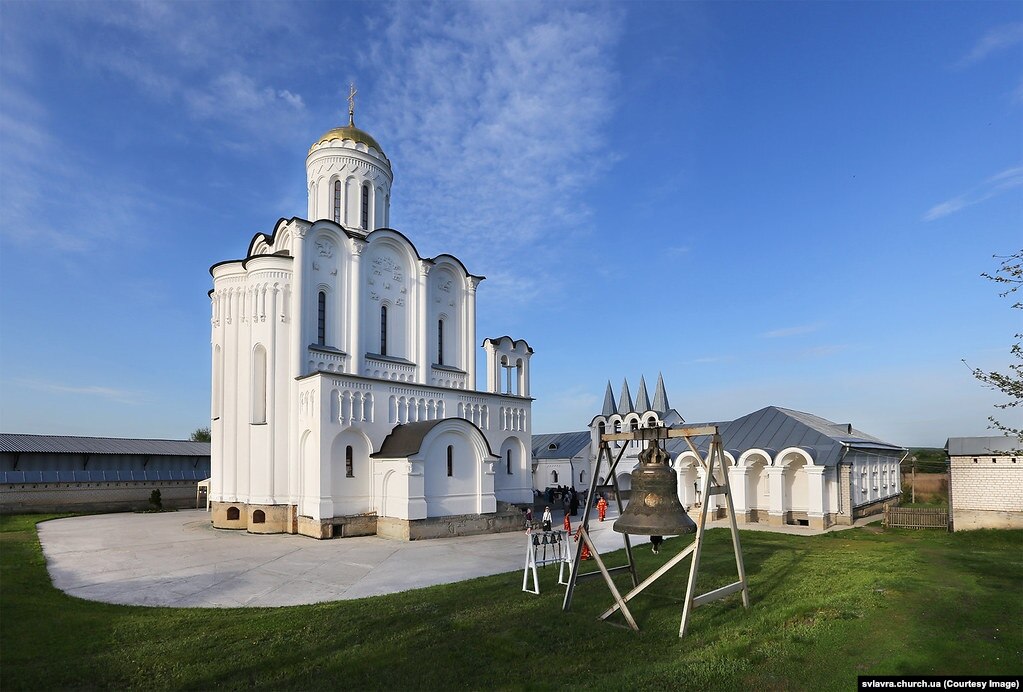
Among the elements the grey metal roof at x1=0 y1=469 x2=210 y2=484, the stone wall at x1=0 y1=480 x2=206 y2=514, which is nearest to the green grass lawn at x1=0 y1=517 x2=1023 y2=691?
the stone wall at x1=0 y1=480 x2=206 y2=514

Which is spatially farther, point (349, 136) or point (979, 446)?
point (349, 136)

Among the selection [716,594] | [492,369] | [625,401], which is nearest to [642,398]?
[625,401]

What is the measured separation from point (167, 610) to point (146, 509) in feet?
80.3

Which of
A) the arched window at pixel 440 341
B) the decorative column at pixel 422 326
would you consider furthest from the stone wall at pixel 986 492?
the arched window at pixel 440 341

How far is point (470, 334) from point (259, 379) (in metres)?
9.11

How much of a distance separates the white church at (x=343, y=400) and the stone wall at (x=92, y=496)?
911 centimetres

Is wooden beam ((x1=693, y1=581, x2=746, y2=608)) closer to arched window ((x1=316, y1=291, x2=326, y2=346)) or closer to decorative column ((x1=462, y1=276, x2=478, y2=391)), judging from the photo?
arched window ((x1=316, y1=291, x2=326, y2=346))

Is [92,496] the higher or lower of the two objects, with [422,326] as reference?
lower

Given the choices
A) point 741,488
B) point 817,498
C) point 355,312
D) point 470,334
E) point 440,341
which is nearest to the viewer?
Result: point 817,498

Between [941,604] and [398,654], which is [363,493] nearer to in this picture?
[398,654]

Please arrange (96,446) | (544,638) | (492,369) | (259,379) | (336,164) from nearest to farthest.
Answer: (544,638) < (259,379) < (336,164) < (492,369) < (96,446)

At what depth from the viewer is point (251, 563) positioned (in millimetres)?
15242

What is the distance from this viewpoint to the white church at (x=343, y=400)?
69.3 ft

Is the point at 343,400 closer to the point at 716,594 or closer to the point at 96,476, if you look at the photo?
the point at 716,594
